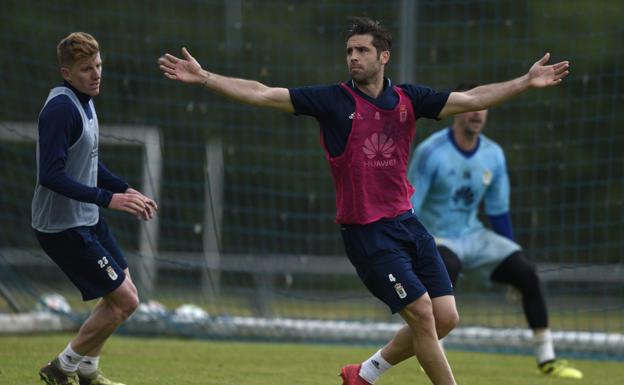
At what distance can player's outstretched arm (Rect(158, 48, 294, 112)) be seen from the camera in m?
6.27

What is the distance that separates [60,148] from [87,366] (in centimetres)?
139

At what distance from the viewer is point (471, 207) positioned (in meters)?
9.45

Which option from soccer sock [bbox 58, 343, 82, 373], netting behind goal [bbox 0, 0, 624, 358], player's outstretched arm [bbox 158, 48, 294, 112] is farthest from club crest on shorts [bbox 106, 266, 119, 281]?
netting behind goal [bbox 0, 0, 624, 358]

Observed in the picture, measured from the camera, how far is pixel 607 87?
44.9 feet

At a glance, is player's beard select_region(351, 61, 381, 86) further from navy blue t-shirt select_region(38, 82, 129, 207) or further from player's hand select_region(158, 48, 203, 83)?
navy blue t-shirt select_region(38, 82, 129, 207)

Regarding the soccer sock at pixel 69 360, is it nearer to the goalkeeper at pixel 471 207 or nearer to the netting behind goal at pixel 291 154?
the goalkeeper at pixel 471 207

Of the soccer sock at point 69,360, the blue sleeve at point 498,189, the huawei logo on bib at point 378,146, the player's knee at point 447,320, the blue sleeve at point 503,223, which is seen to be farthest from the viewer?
the blue sleeve at point 503,223

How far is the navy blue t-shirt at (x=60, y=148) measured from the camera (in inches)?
251

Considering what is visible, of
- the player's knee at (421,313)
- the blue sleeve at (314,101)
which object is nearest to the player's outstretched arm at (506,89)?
the blue sleeve at (314,101)

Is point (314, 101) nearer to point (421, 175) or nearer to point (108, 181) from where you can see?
point (108, 181)

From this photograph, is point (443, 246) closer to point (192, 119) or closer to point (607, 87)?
point (607, 87)

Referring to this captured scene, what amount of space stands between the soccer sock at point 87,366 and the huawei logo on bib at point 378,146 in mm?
2054

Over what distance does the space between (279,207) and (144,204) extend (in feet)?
30.8

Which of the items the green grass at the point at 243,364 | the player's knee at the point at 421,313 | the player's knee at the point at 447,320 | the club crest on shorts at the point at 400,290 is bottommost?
the green grass at the point at 243,364
